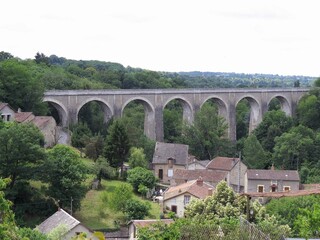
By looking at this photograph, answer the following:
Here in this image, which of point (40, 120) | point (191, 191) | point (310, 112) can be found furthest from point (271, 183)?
point (310, 112)

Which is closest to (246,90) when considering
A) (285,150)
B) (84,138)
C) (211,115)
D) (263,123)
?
(263,123)

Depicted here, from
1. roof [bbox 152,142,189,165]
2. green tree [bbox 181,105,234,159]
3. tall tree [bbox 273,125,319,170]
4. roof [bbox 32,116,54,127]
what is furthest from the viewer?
green tree [bbox 181,105,234,159]

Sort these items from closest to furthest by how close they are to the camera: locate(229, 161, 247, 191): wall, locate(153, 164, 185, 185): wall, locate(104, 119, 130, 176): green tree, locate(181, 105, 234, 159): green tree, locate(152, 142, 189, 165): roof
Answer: locate(229, 161, 247, 191): wall
locate(104, 119, 130, 176): green tree
locate(153, 164, 185, 185): wall
locate(152, 142, 189, 165): roof
locate(181, 105, 234, 159): green tree

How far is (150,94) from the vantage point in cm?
6462

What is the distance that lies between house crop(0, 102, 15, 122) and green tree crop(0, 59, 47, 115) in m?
3.36

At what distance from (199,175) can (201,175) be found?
0.22 meters

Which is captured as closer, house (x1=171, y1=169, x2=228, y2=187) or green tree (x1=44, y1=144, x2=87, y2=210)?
green tree (x1=44, y1=144, x2=87, y2=210)

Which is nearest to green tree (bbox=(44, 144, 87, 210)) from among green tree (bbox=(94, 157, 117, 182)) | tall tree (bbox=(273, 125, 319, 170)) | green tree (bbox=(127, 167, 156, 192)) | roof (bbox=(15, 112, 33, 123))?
green tree (bbox=(94, 157, 117, 182))

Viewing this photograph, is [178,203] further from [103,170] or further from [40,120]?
[40,120]

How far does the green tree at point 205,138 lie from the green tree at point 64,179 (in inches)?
989

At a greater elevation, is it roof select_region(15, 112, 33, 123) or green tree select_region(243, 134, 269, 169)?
roof select_region(15, 112, 33, 123)

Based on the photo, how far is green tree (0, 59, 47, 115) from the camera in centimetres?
5109

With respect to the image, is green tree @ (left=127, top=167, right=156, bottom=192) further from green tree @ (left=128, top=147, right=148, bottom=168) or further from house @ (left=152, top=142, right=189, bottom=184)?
house @ (left=152, top=142, right=189, bottom=184)

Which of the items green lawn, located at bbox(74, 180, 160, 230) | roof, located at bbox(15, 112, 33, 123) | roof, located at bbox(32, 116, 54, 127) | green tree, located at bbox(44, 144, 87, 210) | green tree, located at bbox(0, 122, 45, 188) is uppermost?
roof, located at bbox(15, 112, 33, 123)
